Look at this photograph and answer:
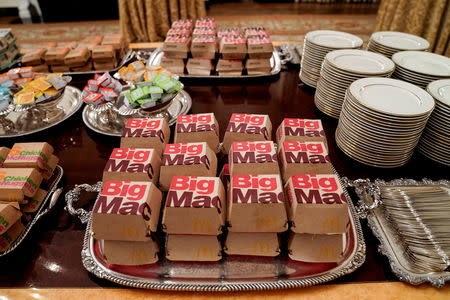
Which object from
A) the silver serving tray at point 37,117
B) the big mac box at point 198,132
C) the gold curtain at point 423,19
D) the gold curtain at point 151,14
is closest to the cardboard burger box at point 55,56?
the silver serving tray at point 37,117

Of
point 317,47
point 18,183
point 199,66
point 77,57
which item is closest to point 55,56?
point 77,57

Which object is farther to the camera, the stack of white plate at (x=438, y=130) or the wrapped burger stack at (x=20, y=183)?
the stack of white plate at (x=438, y=130)

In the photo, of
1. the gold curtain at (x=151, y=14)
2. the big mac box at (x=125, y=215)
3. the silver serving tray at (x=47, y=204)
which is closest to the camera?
the big mac box at (x=125, y=215)

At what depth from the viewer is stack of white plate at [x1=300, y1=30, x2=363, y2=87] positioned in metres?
1.43

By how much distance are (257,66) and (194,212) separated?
109cm

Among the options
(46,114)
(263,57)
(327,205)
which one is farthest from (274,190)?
(46,114)

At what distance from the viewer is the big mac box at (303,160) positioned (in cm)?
86

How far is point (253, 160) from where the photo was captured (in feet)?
2.79

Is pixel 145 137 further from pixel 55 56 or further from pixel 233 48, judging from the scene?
pixel 55 56

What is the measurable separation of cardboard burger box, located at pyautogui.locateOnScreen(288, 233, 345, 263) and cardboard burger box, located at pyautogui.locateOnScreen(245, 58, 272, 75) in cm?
105

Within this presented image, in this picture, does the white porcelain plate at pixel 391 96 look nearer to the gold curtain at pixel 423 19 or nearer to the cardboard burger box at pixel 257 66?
the cardboard burger box at pixel 257 66

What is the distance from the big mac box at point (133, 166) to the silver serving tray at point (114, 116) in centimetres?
35

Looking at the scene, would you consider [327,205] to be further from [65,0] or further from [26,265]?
[65,0]

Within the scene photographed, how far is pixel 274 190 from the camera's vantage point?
2.49 feet
